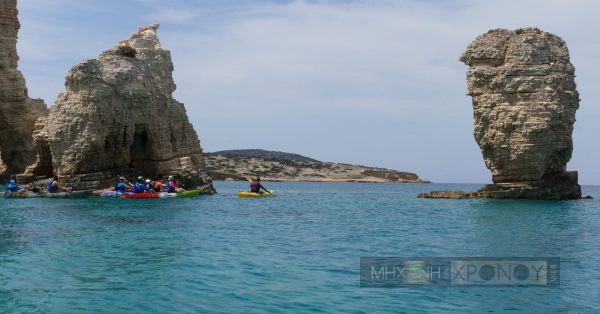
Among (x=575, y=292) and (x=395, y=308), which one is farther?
(x=575, y=292)

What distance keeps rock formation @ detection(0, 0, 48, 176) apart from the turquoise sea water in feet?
112

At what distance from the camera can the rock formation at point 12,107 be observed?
62094mm

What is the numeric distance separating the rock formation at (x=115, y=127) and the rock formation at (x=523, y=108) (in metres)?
21.5

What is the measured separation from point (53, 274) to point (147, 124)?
31904 millimetres

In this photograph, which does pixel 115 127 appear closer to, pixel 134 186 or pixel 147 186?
pixel 134 186

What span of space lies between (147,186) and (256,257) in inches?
1049

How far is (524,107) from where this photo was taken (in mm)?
44219

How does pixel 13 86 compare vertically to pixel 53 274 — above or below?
above

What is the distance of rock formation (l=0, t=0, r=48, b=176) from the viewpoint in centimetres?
6209

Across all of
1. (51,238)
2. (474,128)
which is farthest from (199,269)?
(474,128)

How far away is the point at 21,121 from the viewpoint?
6325 centimetres

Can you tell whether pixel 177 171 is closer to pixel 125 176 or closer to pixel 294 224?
pixel 125 176

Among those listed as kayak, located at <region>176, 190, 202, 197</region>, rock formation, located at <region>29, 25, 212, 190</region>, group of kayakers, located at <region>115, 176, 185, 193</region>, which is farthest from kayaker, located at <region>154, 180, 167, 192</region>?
rock formation, located at <region>29, 25, 212, 190</region>

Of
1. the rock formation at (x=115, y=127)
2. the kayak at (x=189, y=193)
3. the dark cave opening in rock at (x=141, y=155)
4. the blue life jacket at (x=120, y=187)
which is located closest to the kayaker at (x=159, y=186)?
the kayak at (x=189, y=193)
